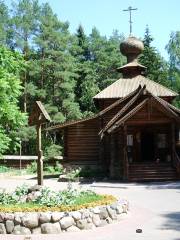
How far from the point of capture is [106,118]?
31.7 metres

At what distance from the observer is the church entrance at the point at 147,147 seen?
100 ft

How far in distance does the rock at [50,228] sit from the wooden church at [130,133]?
14034 mm

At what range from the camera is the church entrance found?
30481 millimetres

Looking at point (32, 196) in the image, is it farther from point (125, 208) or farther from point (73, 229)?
point (125, 208)

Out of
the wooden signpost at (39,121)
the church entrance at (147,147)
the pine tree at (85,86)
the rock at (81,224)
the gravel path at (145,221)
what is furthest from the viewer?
the pine tree at (85,86)

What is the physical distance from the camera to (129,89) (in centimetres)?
3303

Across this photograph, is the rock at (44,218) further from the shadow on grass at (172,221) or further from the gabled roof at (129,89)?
the gabled roof at (129,89)

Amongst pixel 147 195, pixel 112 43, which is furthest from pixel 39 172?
pixel 112 43

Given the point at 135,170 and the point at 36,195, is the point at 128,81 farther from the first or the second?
the point at 36,195

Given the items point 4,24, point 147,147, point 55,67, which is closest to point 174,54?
point 55,67

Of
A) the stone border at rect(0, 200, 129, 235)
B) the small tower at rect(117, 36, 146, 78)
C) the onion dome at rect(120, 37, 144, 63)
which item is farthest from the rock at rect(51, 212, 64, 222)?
the onion dome at rect(120, 37, 144, 63)

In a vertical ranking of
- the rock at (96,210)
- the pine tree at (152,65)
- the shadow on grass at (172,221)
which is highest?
the pine tree at (152,65)

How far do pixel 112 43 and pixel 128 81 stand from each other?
34742mm

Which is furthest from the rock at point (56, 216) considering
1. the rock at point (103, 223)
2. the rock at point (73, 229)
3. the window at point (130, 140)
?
the window at point (130, 140)
